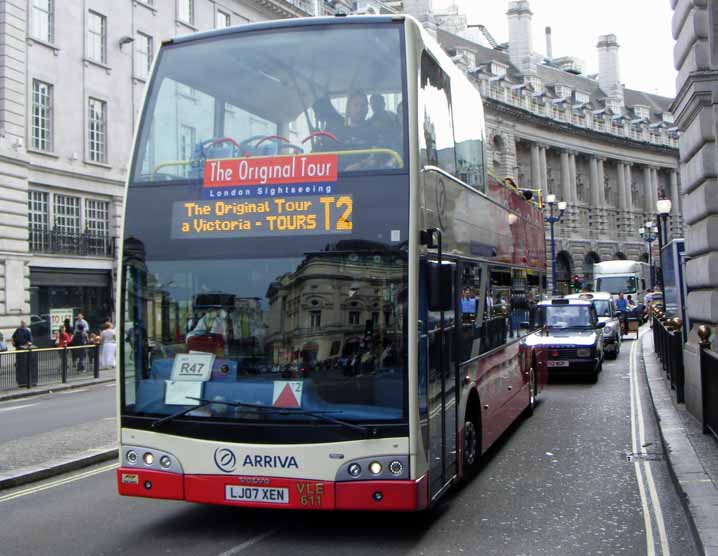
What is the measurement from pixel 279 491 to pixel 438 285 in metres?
2.02

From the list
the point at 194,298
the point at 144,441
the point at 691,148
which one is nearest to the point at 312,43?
the point at 194,298

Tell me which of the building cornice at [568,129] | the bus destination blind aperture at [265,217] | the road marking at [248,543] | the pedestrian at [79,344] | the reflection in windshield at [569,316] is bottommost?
the road marking at [248,543]

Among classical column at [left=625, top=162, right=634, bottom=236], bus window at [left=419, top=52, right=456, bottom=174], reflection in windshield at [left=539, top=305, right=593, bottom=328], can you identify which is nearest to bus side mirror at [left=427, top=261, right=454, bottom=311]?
bus window at [left=419, top=52, right=456, bottom=174]

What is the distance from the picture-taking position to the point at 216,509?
825cm

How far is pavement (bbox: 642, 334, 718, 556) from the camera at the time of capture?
699cm

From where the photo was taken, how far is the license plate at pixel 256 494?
6.72 m

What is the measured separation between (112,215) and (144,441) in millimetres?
30123

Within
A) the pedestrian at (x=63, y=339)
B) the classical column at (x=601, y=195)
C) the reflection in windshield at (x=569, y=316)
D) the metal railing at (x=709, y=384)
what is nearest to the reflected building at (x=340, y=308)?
the metal railing at (x=709, y=384)

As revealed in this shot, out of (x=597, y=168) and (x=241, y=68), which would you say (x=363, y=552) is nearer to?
(x=241, y=68)

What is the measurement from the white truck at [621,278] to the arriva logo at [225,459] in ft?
166

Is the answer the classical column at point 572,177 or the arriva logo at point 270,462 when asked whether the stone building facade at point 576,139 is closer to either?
the classical column at point 572,177

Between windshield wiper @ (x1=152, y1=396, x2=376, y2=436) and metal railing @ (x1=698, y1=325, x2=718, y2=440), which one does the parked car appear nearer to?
metal railing @ (x1=698, y1=325, x2=718, y2=440)

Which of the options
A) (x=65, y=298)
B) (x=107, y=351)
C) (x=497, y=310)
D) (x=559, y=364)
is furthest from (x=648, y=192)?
(x=497, y=310)

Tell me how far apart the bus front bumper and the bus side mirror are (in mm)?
1390
